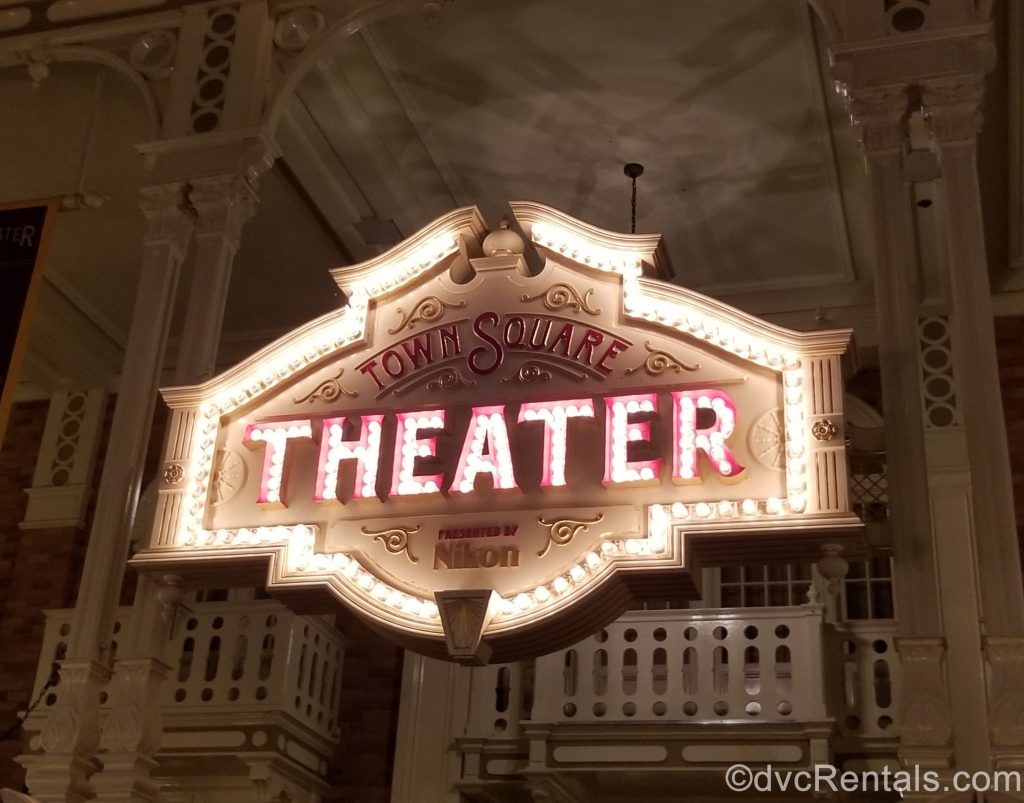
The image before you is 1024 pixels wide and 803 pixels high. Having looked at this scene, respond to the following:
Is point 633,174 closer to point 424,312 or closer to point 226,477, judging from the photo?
point 424,312

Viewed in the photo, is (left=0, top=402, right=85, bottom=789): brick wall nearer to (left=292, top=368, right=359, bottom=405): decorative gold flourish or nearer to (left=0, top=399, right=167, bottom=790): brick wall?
(left=0, top=399, right=167, bottom=790): brick wall

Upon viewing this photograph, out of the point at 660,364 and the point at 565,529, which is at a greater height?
the point at 660,364

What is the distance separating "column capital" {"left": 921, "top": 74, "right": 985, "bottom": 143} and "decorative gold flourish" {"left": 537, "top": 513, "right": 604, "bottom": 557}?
274 centimetres

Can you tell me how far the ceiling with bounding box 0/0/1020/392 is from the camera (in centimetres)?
1005

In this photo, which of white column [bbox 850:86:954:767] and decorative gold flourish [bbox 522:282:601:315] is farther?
decorative gold flourish [bbox 522:282:601:315]

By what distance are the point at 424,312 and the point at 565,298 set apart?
789mm

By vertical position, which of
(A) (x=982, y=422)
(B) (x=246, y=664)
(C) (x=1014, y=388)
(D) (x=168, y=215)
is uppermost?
(C) (x=1014, y=388)

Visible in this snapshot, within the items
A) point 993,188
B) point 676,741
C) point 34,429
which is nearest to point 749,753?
point 676,741

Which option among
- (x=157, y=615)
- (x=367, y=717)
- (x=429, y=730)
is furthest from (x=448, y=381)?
(x=367, y=717)

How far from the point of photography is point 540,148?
11227mm

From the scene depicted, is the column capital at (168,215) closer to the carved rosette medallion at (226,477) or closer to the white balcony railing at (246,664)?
the carved rosette medallion at (226,477)

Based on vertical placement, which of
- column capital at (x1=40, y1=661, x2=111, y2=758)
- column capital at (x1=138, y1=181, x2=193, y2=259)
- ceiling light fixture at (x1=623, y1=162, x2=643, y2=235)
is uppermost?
ceiling light fixture at (x1=623, y1=162, x2=643, y2=235)

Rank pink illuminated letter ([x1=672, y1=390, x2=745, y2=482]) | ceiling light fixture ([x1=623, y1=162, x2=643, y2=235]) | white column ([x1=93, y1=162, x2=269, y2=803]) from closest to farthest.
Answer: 1. pink illuminated letter ([x1=672, y1=390, x2=745, y2=482])
2. white column ([x1=93, y1=162, x2=269, y2=803])
3. ceiling light fixture ([x1=623, y1=162, x2=643, y2=235])

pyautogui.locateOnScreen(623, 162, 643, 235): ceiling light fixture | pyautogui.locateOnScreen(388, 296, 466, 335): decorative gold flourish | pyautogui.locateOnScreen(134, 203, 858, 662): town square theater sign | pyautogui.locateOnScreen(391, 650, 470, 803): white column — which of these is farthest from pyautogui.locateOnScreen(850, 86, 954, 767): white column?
pyautogui.locateOnScreen(391, 650, 470, 803): white column
